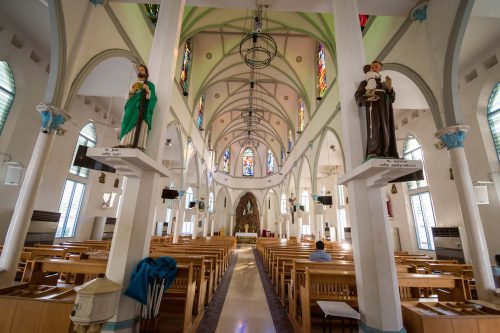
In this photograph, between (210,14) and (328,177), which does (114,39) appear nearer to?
(210,14)

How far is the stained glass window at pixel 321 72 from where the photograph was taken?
33.4 feet

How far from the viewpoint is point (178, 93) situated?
944cm

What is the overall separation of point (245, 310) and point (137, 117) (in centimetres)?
390

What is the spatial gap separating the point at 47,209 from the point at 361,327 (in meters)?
9.91

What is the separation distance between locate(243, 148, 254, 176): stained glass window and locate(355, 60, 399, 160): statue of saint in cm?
2140

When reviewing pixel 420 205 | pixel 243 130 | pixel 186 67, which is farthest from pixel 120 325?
pixel 243 130

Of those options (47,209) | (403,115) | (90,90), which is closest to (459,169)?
(403,115)

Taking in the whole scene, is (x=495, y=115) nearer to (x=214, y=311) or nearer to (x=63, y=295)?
(x=214, y=311)

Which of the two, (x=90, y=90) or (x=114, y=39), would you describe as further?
(x=90, y=90)

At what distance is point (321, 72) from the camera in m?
10.6

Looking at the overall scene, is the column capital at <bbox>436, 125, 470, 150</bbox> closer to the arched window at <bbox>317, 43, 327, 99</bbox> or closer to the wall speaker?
the arched window at <bbox>317, 43, 327, 99</bbox>

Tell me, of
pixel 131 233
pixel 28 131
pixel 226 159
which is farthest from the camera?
pixel 226 159

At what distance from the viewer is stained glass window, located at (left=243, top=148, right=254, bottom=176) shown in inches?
952

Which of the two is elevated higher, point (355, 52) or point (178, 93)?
point (178, 93)
